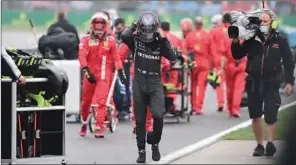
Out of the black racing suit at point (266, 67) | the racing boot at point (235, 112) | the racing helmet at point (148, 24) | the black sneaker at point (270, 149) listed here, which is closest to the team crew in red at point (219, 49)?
the black racing suit at point (266, 67)

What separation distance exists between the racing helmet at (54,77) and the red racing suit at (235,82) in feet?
8.56

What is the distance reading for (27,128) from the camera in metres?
10.1

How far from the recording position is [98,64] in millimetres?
10289

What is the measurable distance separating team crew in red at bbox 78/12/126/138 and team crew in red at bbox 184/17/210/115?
162 centimetres

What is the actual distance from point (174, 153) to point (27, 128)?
7.00 feet

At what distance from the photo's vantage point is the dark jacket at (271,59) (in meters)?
5.66

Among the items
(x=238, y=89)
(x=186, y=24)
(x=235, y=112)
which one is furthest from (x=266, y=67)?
(x=235, y=112)

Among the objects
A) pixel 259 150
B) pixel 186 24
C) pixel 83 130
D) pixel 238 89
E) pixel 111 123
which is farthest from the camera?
pixel 238 89

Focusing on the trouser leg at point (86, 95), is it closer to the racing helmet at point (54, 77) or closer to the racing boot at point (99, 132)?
the racing boot at point (99, 132)

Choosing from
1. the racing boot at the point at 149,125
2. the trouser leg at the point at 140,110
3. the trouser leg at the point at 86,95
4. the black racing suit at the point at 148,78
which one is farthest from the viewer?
the trouser leg at the point at 86,95

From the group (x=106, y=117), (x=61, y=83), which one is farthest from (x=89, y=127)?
(x=61, y=83)

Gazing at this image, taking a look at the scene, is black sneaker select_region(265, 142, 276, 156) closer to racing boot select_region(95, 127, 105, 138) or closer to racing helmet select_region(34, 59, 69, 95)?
racing helmet select_region(34, 59, 69, 95)

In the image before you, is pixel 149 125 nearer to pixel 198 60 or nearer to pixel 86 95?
pixel 86 95

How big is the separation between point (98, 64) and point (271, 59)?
15.2 feet
